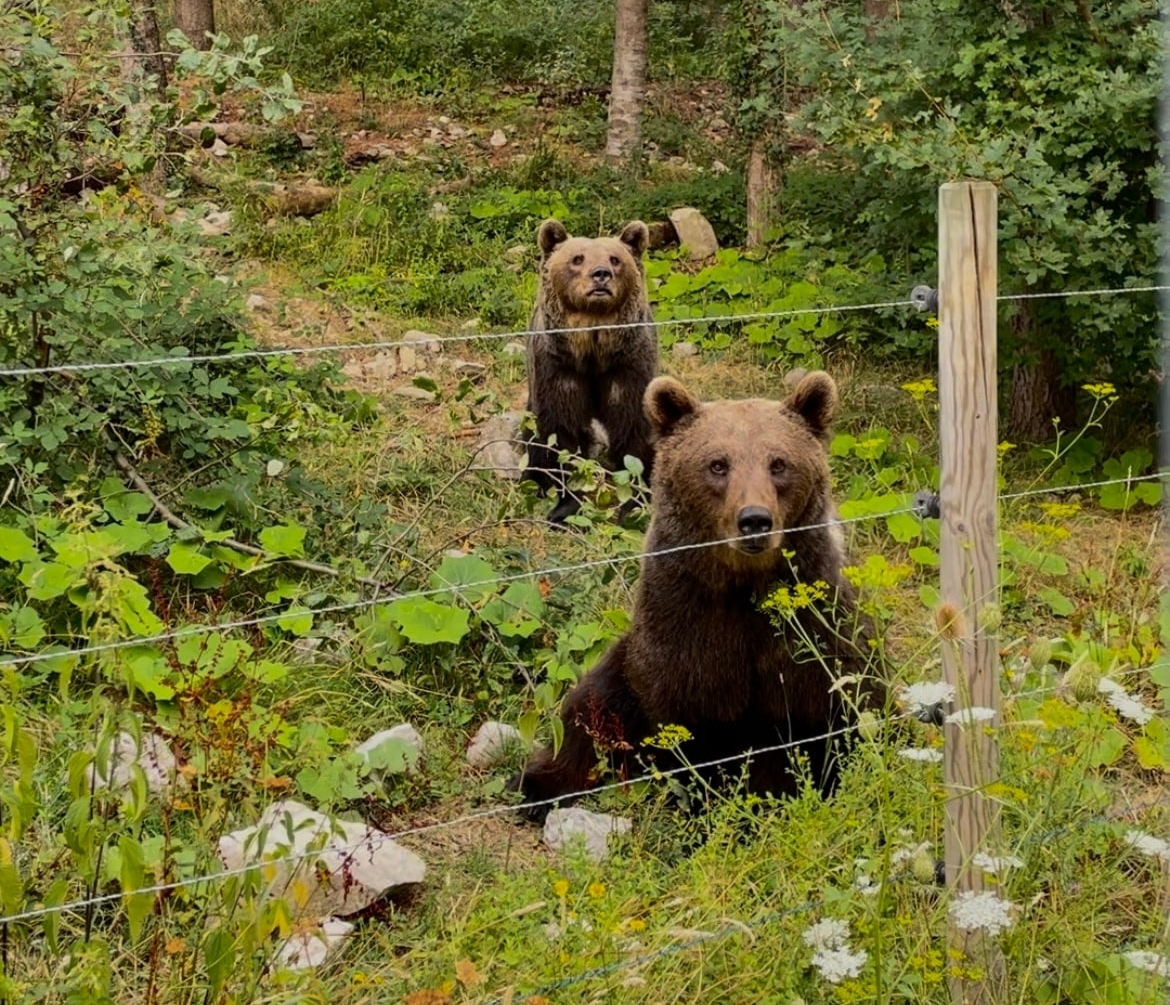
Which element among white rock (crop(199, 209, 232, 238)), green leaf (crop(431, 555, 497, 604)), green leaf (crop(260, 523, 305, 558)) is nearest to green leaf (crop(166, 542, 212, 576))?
green leaf (crop(260, 523, 305, 558))

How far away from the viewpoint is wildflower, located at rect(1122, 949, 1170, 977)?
306 centimetres

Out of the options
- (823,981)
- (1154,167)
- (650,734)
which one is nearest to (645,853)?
(650,734)

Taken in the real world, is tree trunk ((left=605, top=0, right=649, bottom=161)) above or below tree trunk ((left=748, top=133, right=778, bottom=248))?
above

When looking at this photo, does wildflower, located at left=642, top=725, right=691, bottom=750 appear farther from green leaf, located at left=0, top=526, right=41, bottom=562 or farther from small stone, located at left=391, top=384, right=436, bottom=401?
small stone, located at left=391, top=384, right=436, bottom=401

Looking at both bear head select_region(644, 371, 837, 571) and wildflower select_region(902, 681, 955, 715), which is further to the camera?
bear head select_region(644, 371, 837, 571)

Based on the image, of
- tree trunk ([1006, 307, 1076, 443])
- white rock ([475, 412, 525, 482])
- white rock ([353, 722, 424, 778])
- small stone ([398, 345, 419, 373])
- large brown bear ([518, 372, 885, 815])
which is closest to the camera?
large brown bear ([518, 372, 885, 815])

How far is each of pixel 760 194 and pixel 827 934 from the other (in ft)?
29.8

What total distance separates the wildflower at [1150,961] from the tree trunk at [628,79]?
35.9ft

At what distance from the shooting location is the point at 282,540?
5516 millimetres

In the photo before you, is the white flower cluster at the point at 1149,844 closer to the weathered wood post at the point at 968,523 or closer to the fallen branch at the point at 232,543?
the weathered wood post at the point at 968,523

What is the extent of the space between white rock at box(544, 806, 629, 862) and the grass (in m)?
0.07

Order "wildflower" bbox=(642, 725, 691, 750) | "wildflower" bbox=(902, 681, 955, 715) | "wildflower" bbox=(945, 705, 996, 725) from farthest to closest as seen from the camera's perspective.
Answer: "wildflower" bbox=(642, 725, 691, 750), "wildflower" bbox=(902, 681, 955, 715), "wildflower" bbox=(945, 705, 996, 725)

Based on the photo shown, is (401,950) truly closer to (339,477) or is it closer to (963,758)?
(963,758)

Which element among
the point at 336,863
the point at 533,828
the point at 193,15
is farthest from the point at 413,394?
the point at 193,15
